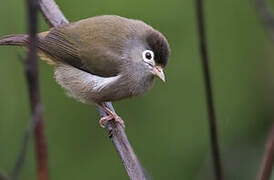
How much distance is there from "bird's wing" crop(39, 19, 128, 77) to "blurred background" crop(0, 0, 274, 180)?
3.56 feet

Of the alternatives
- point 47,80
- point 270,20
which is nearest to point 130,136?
point 47,80

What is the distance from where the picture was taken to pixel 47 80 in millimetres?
4930

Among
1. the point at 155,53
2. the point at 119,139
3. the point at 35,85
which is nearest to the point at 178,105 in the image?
the point at 155,53

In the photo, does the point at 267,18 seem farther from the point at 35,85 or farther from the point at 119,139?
the point at 119,139

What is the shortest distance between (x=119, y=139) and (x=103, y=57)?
84 centimetres

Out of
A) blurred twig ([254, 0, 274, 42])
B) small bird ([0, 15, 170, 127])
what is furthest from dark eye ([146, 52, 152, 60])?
blurred twig ([254, 0, 274, 42])

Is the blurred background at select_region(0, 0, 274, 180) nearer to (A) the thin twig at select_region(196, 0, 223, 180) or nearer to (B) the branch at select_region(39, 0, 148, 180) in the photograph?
(B) the branch at select_region(39, 0, 148, 180)

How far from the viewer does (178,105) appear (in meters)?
5.07

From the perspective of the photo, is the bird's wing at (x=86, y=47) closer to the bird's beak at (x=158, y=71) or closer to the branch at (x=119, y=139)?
the branch at (x=119, y=139)

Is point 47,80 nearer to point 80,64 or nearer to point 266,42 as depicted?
point 80,64

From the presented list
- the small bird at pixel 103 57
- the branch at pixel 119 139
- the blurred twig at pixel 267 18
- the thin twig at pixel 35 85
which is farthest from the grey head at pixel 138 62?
the thin twig at pixel 35 85

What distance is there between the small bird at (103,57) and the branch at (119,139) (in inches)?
5.4

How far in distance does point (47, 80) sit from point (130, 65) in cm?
138

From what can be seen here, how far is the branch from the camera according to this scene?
231 centimetres
